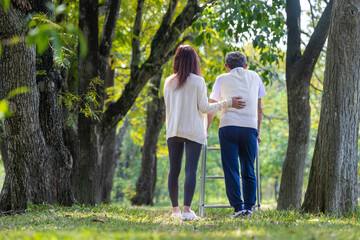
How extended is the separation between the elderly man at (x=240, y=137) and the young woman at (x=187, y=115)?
0.47 ft

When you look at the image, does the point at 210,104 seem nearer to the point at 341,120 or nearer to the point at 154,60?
the point at 341,120

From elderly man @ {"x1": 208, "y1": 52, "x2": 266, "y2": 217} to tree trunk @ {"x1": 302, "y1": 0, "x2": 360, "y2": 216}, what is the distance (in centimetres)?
117

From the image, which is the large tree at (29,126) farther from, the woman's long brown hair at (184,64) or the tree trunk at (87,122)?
the woman's long brown hair at (184,64)

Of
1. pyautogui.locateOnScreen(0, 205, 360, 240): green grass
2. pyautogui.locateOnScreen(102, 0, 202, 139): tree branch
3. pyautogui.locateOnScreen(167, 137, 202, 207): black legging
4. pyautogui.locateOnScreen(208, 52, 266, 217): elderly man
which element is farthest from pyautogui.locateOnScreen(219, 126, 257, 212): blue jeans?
pyautogui.locateOnScreen(102, 0, 202, 139): tree branch

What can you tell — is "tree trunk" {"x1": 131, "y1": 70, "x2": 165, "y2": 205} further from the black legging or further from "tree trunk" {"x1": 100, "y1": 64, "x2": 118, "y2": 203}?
the black legging

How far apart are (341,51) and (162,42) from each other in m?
4.42

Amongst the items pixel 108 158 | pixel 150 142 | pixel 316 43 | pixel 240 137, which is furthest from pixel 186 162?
pixel 108 158

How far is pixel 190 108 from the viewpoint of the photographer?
571 centimetres

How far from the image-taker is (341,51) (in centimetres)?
638

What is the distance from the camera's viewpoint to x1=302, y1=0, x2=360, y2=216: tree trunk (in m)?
6.25

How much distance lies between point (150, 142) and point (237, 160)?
35.4ft

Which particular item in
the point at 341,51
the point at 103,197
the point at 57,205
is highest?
the point at 341,51

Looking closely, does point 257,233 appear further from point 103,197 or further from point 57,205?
point 103,197

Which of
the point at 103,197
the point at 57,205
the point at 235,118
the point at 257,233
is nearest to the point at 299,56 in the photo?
the point at 235,118
